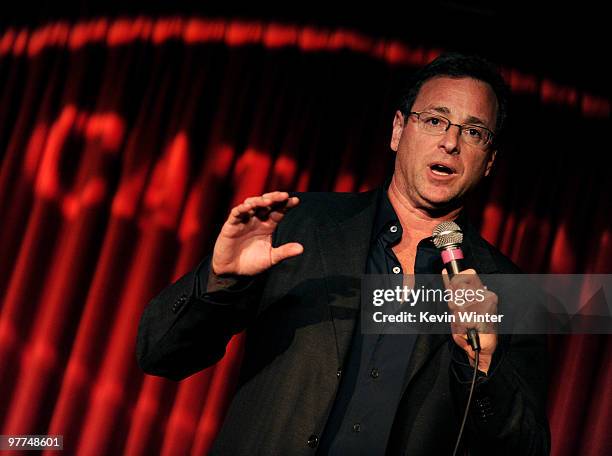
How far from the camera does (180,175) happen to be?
2.80 metres

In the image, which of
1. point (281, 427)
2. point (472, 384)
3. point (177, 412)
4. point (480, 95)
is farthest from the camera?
point (177, 412)

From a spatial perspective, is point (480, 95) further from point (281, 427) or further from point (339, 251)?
point (281, 427)

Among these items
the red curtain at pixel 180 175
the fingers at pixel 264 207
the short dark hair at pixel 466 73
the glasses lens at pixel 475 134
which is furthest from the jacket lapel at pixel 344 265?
the red curtain at pixel 180 175

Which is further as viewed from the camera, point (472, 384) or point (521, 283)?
point (521, 283)

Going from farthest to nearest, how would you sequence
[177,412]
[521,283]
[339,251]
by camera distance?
[177,412] → [521,283] → [339,251]

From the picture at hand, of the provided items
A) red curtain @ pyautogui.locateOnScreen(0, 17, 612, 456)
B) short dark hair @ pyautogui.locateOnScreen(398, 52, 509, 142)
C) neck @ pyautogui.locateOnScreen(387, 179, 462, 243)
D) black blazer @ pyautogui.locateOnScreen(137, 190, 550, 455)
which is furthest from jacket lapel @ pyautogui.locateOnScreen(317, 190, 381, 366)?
red curtain @ pyautogui.locateOnScreen(0, 17, 612, 456)

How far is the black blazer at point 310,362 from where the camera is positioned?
1372 mm

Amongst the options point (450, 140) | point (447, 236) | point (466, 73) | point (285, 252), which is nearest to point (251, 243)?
point (285, 252)

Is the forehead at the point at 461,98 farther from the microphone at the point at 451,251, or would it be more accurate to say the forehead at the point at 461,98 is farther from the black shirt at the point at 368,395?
the black shirt at the point at 368,395

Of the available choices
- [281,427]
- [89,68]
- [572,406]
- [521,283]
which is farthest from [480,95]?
[89,68]

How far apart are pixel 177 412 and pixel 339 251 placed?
1375 mm

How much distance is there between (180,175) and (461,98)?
136cm

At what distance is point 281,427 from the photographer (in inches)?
54.5

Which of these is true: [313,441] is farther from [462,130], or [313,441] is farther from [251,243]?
[462,130]
